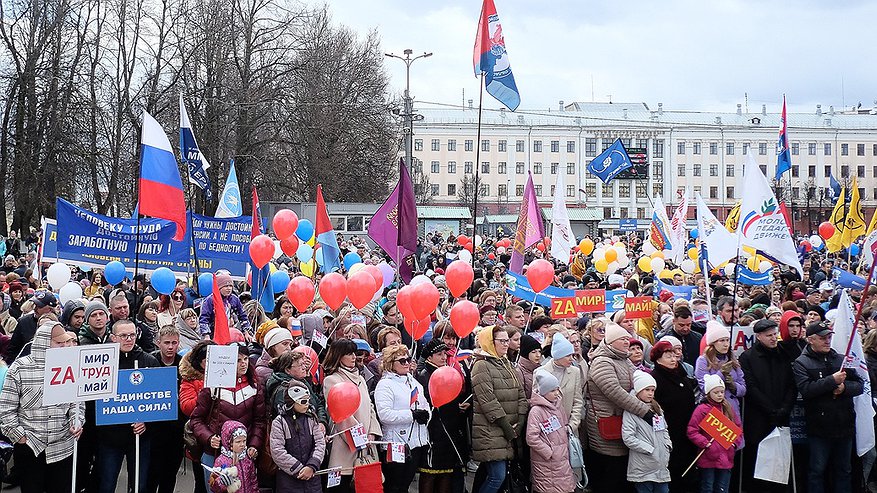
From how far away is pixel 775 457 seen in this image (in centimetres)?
756

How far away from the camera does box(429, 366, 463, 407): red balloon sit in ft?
22.2

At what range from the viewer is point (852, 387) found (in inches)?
292

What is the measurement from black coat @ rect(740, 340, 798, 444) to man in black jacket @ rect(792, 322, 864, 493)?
12 cm

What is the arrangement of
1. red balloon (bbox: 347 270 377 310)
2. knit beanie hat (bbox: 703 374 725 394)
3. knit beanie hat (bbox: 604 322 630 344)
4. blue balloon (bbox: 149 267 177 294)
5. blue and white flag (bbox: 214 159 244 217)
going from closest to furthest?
knit beanie hat (bbox: 703 374 725 394) → knit beanie hat (bbox: 604 322 630 344) → red balloon (bbox: 347 270 377 310) → blue balloon (bbox: 149 267 177 294) → blue and white flag (bbox: 214 159 244 217)

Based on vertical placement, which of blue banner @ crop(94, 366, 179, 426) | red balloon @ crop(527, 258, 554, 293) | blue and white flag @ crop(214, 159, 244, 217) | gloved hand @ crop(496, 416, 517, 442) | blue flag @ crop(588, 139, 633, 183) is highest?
blue flag @ crop(588, 139, 633, 183)

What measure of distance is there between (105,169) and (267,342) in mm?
26596

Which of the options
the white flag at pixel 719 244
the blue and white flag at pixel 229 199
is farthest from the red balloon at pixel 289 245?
the white flag at pixel 719 244

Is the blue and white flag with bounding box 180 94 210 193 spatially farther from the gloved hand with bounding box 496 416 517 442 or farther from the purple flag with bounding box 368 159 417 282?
the gloved hand with bounding box 496 416 517 442

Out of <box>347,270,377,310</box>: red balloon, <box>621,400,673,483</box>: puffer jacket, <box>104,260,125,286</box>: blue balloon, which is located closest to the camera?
<box>621,400,673,483</box>: puffer jacket

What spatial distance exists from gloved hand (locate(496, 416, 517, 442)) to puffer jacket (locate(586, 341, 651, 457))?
738mm

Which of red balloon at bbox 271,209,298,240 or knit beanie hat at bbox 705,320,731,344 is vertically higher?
red balloon at bbox 271,209,298,240

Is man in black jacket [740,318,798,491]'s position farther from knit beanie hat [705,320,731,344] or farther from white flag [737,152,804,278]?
white flag [737,152,804,278]

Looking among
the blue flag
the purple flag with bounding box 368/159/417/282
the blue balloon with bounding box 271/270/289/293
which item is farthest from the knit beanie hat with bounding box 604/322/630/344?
the blue flag

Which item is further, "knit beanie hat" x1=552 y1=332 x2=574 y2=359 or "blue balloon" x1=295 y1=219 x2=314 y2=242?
"blue balloon" x1=295 y1=219 x2=314 y2=242
